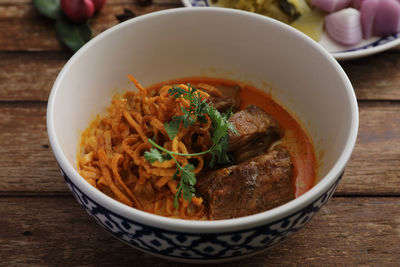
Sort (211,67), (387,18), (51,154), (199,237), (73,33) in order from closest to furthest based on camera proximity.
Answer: (199,237) < (51,154) < (211,67) < (387,18) < (73,33)

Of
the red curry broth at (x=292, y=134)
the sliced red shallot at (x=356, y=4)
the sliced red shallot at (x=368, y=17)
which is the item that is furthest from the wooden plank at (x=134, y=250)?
the sliced red shallot at (x=356, y=4)

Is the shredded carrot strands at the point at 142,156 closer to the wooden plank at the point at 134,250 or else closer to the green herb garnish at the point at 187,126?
the green herb garnish at the point at 187,126

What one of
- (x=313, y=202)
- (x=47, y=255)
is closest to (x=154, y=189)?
(x=47, y=255)

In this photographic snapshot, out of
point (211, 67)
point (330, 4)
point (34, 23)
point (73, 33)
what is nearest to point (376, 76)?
point (330, 4)

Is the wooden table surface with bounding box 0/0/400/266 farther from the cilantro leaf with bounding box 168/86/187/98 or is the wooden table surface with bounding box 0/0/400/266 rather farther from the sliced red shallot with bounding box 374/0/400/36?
the cilantro leaf with bounding box 168/86/187/98

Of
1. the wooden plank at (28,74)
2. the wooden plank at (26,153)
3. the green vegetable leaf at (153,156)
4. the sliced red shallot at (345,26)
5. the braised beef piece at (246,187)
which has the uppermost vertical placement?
the green vegetable leaf at (153,156)

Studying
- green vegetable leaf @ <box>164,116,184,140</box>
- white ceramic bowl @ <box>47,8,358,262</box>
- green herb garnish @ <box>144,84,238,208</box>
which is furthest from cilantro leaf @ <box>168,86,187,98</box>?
white ceramic bowl @ <box>47,8,358,262</box>

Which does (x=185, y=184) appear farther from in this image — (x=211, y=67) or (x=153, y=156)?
(x=211, y=67)
